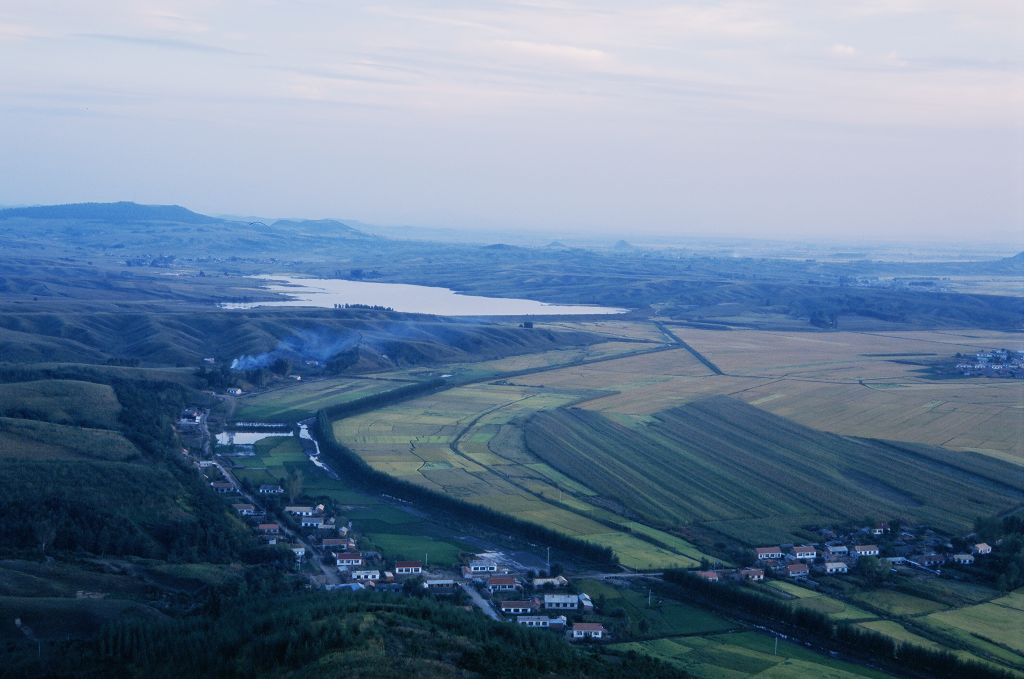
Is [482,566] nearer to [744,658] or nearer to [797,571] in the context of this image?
[744,658]

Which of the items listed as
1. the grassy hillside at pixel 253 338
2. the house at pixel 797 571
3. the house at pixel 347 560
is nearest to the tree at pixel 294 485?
the house at pixel 347 560

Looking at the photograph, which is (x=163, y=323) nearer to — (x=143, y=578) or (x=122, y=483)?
(x=122, y=483)

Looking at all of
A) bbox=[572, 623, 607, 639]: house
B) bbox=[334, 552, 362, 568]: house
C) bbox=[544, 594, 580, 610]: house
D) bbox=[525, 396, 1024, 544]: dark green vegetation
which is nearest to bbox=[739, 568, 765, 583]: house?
bbox=[525, 396, 1024, 544]: dark green vegetation

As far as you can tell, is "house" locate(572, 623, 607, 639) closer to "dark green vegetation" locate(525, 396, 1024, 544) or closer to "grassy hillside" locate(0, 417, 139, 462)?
"dark green vegetation" locate(525, 396, 1024, 544)

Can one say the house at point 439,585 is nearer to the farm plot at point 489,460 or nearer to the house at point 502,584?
the house at point 502,584

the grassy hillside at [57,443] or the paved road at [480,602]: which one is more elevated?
the grassy hillside at [57,443]

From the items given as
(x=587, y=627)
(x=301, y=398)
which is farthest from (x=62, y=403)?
(x=587, y=627)

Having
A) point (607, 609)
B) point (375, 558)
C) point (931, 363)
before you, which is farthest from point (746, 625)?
point (931, 363)
